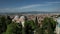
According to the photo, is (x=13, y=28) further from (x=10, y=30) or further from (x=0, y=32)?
(x=0, y=32)

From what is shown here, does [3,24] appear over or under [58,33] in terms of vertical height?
over

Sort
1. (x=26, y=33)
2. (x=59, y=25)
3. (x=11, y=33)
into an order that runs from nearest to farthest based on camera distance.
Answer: (x=11, y=33) → (x=26, y=33) → (x=59, y=25)

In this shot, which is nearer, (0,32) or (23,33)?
(0,32)

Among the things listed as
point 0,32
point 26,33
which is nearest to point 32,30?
point 26,33

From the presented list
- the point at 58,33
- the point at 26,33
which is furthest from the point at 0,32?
the point at 58,33

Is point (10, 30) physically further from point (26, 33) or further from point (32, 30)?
point (32, 30)

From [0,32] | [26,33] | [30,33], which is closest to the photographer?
[0,32]

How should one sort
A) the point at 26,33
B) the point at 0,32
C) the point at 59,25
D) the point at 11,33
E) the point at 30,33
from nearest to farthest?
the point at 11,33 < the point at 0,32 < the point at 26,33 < the point at 30,33 < the point at 59,25

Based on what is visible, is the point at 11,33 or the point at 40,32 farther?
the point at 40,32

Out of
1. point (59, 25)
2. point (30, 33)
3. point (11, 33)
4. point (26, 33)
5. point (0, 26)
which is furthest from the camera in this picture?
point (59, 25)
